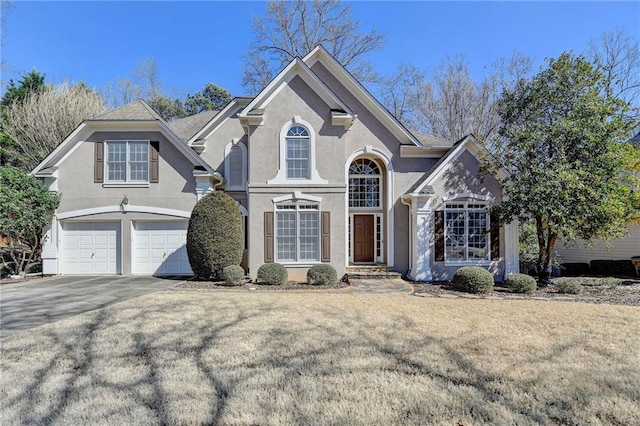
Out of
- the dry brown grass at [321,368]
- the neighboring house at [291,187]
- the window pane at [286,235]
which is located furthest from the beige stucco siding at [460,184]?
the dry brown grass at [321,368]

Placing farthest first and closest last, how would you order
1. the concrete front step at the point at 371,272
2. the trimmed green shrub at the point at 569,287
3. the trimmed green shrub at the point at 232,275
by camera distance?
the concrete front step at the point at 371,272 → the trimmed green shrub at the point at 232,275 → the trimmed green shrub at the point at 569,287

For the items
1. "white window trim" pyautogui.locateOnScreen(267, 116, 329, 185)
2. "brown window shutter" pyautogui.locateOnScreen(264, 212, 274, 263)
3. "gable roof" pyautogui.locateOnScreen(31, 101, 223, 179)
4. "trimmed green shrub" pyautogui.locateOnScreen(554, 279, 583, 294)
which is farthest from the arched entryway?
"trimmed green shrub" pyautogui.locateOnScreen(554, 279, 583, 294)

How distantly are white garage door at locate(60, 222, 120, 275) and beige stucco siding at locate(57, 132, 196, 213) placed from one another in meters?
0.88

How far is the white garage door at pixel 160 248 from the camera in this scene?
48.9 feet

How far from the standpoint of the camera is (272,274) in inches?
495

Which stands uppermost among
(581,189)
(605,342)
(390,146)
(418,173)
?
(390,146)

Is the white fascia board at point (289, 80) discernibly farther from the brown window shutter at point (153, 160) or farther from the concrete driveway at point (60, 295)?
the concrete driveway at point (60, 295)

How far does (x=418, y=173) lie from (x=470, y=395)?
12.2 meters

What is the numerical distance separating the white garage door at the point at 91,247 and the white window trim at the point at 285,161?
23.4 feet

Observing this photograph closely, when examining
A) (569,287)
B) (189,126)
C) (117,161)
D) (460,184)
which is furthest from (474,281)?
(189,126)

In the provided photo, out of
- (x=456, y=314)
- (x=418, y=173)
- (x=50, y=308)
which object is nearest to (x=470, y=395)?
(x=456, y=314)

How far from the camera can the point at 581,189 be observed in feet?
37.9

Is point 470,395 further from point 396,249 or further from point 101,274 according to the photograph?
point 101,274

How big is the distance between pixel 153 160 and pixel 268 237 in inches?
229
